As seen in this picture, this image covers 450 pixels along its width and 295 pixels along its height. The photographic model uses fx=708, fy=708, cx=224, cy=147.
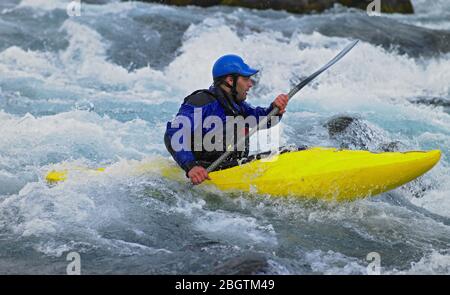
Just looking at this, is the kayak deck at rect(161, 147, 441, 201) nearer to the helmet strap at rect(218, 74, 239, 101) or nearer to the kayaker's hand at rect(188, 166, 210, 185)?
the kayaker's hand at rect(188, 166, 210, 185)

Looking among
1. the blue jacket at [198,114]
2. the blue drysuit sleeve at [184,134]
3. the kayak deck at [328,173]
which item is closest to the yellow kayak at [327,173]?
the kayak deck at [328,173]

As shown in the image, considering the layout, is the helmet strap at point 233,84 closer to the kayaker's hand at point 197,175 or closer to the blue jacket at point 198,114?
the blue jacket at point 198,114

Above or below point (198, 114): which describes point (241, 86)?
above

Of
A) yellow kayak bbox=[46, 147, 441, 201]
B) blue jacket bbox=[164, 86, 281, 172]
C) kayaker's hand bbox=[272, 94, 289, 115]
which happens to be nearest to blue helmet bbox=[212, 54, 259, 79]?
blue jacket bbox=[164, 86, 281, 172]

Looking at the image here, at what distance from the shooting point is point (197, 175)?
200 inches

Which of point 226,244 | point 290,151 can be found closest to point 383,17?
point 290,151

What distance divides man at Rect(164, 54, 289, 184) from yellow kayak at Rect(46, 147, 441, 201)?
186 millimetres

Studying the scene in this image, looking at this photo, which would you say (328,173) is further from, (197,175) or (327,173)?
(197,175)

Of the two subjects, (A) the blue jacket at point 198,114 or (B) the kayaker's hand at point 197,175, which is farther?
(A) the blue jacket at point 198,114

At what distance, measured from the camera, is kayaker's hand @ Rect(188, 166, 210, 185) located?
507 cm

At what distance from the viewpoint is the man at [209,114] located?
5.20 metres

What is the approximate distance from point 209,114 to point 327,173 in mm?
967

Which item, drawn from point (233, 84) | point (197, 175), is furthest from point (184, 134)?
point (233, 84)
